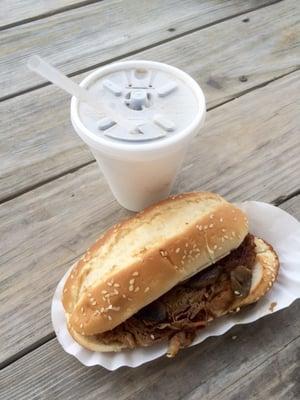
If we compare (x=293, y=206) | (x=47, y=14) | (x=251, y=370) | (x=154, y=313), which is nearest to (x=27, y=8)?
(x=47, y=14)

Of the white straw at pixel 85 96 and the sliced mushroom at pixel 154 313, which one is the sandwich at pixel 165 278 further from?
the white straw at pixel 85 96

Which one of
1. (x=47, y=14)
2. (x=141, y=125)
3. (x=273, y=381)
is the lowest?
(x=273, y=381)

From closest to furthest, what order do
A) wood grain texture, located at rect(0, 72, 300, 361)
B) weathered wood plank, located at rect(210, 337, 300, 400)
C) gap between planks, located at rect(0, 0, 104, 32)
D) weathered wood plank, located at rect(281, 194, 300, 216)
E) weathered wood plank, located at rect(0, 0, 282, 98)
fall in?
weathered wood plank, located at rect(210, 337, 300, 400) < wood grain texture, located at rect(0, 72, 300, 361) < weathered wood plank, located at rect(281, 194, 300, 216) < weathered wood plank, located at rect(0, 0, 282, 98) < gap between planks, located at rect(0, 0, 104, 32)

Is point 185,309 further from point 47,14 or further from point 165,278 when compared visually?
point 47,14

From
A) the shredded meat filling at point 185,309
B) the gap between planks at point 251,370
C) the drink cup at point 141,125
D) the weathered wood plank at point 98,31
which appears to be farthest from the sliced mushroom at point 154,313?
the weathered wood plank at point 98,31

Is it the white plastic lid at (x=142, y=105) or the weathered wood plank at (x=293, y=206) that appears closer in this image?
the white plastic lid at (x=142, y=105)

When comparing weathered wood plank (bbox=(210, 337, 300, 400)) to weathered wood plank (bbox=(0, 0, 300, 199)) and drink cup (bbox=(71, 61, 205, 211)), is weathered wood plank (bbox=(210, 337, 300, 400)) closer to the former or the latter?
drink cup (bbox=(71, 61, 205, 211))

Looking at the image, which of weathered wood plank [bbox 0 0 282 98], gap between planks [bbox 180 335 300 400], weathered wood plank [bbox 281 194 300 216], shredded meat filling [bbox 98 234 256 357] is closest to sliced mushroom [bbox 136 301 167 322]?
shredded meat filling [bbox 98 234 256 357]
